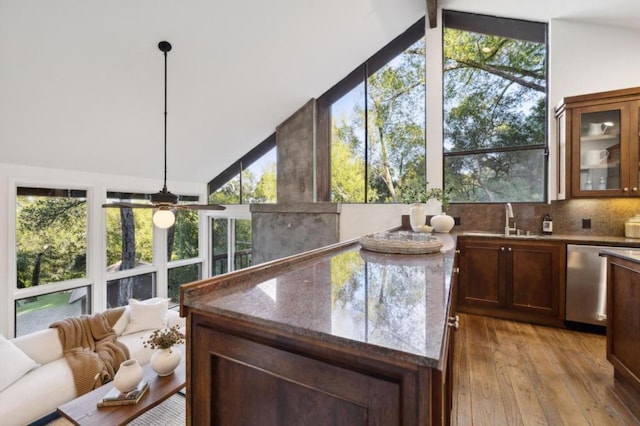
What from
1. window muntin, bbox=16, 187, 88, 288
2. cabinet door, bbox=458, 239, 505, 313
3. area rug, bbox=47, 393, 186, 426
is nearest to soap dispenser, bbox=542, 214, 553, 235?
cabinet door, bbox=458, 239, 505, 313

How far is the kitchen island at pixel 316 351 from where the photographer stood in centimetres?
60

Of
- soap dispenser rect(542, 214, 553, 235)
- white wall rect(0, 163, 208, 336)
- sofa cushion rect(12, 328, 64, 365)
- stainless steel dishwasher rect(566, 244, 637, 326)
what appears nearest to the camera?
stainless steel dishwasher rect(566, 244, 637, 326)

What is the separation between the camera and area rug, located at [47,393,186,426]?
231 centimetres

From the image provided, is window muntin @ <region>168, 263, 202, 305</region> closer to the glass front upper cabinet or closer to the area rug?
the area rug

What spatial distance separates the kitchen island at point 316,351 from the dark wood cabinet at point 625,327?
57.9 inches

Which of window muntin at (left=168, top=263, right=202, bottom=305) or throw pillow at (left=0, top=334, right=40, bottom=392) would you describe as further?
window muntin at (left=168, top=263, right=202, bottom=305)

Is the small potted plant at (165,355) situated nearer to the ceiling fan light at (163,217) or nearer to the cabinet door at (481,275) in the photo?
the ceiling fan light at (163,217)

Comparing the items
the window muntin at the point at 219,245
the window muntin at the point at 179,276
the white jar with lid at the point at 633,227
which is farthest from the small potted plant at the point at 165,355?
the white jar with lid at the point at 633,227

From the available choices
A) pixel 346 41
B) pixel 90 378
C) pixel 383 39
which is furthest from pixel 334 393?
pixel 383 39

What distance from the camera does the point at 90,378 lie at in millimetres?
2916

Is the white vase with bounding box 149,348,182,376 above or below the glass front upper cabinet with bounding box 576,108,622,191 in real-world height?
below

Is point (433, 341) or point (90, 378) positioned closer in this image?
point (433, 341)

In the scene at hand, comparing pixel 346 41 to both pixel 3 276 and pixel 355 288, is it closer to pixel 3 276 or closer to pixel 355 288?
pixel 355 288

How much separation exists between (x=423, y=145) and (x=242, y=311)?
421 cm
